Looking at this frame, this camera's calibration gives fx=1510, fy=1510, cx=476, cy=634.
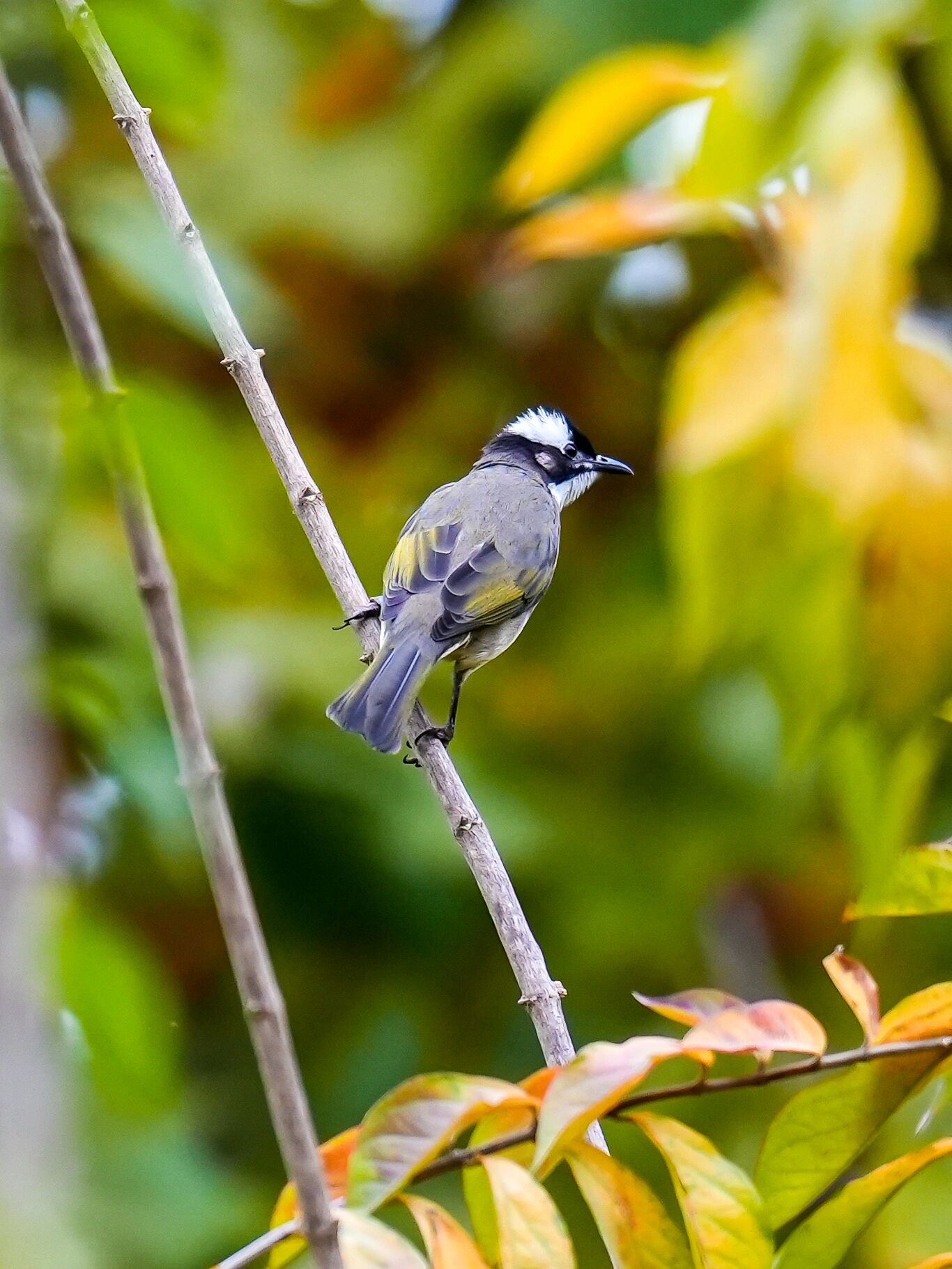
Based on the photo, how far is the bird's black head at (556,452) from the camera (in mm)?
5191

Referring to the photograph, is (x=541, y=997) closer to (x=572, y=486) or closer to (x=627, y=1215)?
(x=627, y=1215)

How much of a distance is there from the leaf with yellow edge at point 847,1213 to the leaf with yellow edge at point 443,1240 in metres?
0.34

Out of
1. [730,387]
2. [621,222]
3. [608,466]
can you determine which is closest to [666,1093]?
[730,387]

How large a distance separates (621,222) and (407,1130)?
5.71 ft

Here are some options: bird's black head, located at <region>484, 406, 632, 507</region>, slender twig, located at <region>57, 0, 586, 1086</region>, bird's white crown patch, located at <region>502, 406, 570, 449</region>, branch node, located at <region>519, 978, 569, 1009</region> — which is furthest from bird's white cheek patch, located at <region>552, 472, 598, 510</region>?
branch node, located at <region>519, 978, 569, 1009</region>

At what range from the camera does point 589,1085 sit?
1.47 meters

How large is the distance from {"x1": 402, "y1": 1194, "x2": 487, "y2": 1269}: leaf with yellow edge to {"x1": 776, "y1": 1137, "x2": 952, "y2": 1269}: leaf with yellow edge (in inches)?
13.3

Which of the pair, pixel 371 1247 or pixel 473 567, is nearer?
pixel 371 1247

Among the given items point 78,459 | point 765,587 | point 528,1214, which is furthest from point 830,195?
point 528,1214

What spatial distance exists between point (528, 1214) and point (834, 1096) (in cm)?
39

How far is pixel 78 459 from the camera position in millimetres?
2020

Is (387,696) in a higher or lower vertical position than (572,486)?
lower

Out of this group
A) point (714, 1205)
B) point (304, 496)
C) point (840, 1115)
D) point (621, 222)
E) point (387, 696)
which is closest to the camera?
point (714, 1205)

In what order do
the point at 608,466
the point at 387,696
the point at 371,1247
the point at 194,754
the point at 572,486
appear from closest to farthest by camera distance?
the point at 194,754 → the point at 371,1247 → the point at 387,696 → the point at 608,466 → the point at 572,486
